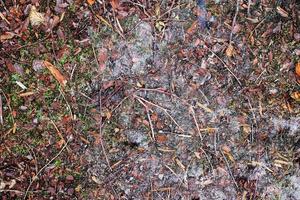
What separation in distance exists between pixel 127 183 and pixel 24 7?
173cm

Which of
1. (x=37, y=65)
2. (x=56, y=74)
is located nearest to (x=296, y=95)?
(x=56, y=74)

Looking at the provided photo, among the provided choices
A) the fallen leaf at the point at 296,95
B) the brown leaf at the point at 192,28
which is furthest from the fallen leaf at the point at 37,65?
the fallen leaf at the point at 296,95

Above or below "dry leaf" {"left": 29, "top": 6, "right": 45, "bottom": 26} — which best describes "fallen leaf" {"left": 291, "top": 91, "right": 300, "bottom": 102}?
below

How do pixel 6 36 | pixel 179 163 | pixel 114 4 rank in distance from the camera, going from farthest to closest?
pixel 179 163 < pixel 114 4 < pixel 6 36

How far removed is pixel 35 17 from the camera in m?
3.29

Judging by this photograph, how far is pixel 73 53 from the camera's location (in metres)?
3.37

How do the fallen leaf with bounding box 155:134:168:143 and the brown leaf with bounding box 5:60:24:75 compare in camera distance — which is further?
the fallen leaf with bounding box 155:134:168:143

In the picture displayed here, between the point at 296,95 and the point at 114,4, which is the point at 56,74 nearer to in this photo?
the point at 114,4

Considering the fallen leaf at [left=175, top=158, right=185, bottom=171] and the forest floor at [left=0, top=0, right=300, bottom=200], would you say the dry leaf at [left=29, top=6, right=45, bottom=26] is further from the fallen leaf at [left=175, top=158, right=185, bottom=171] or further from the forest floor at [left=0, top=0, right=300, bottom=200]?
the fallen leaf at [left=175, top=158, right=185, bottom=171]

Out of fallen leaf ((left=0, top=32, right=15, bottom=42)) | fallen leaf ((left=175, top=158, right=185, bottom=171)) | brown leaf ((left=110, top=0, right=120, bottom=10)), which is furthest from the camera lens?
fallen leaf ((left=175, top=158, right=185, bottom=171))

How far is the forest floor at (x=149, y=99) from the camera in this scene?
10.9 feet

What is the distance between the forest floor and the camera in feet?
10.9

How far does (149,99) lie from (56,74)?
2.69ft

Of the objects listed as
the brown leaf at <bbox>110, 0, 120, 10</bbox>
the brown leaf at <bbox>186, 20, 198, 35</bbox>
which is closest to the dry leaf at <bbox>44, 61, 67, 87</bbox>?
the brown leaf at <bbox>110, 0, 120, 10</bbox>
